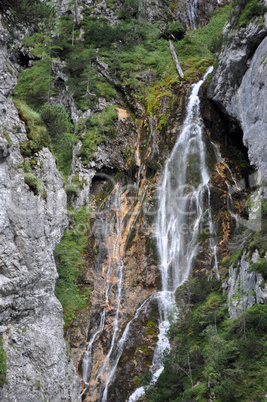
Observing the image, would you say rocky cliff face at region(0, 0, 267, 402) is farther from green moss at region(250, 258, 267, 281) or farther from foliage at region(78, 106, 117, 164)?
foliage at region(78, 106, 117, 164)

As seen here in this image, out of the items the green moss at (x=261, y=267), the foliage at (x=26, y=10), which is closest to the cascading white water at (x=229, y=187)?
the green moss at (x=261, y=267)

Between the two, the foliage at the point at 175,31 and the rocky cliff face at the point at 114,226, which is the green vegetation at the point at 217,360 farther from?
the foliage at the point at 175,31

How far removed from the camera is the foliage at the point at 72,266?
18.4 meters

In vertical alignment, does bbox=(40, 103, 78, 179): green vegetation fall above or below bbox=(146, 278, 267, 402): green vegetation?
above

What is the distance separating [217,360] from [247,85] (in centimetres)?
1531

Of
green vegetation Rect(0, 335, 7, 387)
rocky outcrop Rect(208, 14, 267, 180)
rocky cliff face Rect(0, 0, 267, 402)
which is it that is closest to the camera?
green vegetation Rect(0, 335, 7, 387)

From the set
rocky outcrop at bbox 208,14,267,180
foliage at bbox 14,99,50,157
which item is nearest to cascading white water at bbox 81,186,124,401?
foliage at bbox 14,99,50,157

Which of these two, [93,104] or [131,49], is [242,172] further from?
[131,49]

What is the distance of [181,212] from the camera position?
2072 centimetres

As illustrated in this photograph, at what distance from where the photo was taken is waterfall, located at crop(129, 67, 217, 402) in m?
18.4

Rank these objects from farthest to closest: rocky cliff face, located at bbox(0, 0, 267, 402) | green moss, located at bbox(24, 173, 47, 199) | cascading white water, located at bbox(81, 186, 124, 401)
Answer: cascading white water, located at bbox(81, 186, 124, 401)
green moss, located at bbox(24, 173, 47, 199)
rocky cliff face, located at bbox(0, 0, 267, 402)

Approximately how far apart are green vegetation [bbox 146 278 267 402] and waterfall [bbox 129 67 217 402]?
9.18 ft

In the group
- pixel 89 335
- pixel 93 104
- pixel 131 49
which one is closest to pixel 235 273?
pixel 89 335

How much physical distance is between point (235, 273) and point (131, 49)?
27.3 metres
